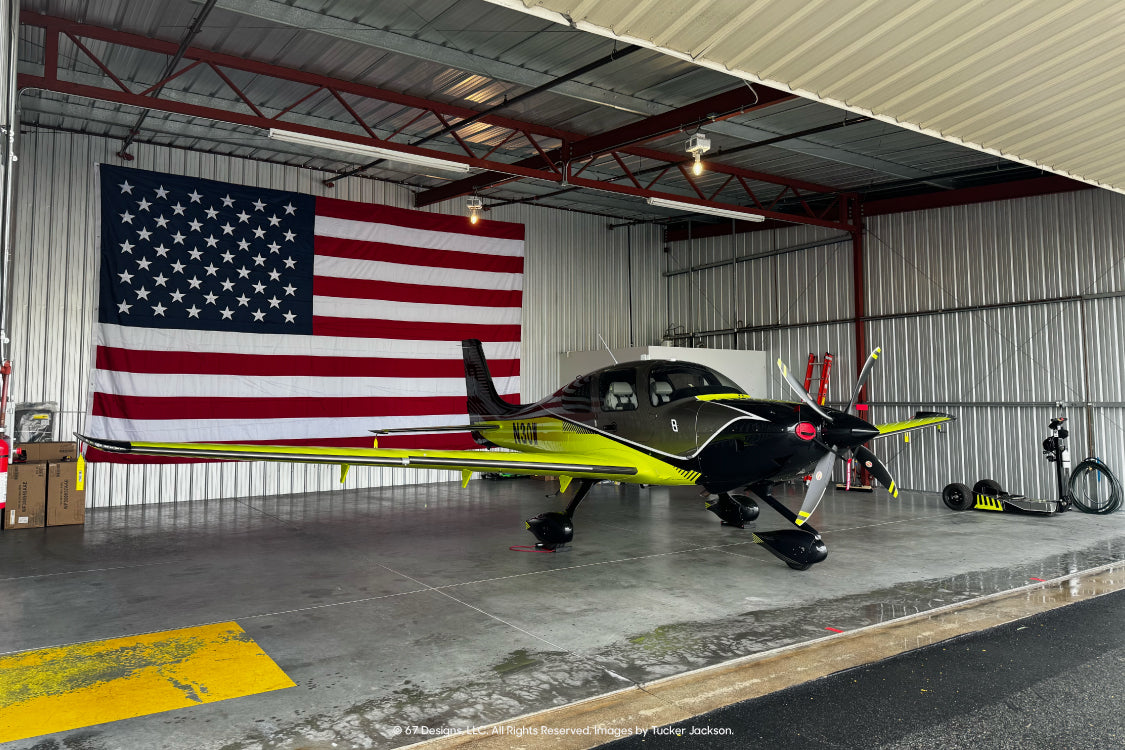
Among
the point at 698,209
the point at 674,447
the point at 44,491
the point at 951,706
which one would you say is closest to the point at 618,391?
→ the point at 674,447

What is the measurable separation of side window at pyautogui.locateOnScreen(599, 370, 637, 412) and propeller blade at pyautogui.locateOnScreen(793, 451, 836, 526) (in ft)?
6.34

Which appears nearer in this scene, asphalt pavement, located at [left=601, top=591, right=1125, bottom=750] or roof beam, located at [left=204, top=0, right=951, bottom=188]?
asphalt pavement, located at [left=601, top=591, right=1125, bottom=750]

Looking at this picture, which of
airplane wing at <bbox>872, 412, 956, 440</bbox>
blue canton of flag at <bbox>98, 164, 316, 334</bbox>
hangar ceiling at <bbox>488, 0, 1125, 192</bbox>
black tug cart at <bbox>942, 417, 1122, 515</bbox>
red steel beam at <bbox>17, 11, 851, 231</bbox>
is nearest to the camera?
hangar ceiling at <bbox>488, 0, 1125, 192</bbox>

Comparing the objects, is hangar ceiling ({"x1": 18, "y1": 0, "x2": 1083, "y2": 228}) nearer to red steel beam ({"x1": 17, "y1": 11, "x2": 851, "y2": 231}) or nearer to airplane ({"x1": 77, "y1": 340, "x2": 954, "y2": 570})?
red steel beam ({"x1": 17, "y1": 11, "x2": 851, "y2": 231})

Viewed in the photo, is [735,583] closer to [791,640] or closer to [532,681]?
[791,640]

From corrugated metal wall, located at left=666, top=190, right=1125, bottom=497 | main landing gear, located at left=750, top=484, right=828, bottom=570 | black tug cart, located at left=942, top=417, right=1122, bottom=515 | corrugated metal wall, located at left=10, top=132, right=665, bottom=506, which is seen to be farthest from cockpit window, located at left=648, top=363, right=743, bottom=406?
corrugated metal wall, located at left=10, top=132, right=665, bottom=506

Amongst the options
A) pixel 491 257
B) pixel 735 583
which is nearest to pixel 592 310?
pixel 491 257

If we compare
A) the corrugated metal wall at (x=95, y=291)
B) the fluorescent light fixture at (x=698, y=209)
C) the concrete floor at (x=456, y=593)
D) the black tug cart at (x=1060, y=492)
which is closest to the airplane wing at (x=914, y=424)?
the concrete floor at (x=456, y=593)

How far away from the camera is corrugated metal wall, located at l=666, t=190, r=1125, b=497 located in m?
10.0

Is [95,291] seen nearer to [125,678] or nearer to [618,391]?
[618,391]

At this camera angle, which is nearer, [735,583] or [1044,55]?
[1044,55]

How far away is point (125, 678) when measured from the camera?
3.85 meters

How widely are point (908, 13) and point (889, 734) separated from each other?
371 centimetres

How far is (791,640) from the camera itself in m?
4.44
